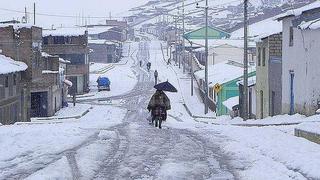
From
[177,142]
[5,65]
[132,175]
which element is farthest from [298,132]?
[5,65]

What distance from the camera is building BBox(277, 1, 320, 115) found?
2466cm

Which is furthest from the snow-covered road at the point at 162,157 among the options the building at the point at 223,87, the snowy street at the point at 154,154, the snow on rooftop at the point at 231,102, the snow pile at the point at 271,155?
the building at the point at 223,87

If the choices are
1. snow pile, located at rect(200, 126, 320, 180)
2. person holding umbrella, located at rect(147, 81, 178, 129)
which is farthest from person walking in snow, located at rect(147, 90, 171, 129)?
snow pile, located at rect(200, 126, 320, 180)

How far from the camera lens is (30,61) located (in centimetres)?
4459

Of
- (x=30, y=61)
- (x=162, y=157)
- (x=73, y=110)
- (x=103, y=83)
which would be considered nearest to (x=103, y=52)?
(x=103, y=83)

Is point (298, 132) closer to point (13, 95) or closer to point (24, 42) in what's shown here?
point (13, 95)

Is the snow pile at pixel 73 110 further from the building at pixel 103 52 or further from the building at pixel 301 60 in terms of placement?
the building at pixel 103 52

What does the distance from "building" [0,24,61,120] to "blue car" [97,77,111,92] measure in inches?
954

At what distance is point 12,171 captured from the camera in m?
11.2

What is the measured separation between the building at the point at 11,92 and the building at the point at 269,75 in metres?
16.4

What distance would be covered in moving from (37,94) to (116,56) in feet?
230

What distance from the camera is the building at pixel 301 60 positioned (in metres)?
24.7

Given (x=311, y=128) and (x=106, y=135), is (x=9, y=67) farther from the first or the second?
(x=311, y=128)

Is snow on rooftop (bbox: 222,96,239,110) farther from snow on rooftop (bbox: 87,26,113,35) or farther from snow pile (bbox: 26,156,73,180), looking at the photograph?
snow on rooftop (bbox: 87,26,113,35)
